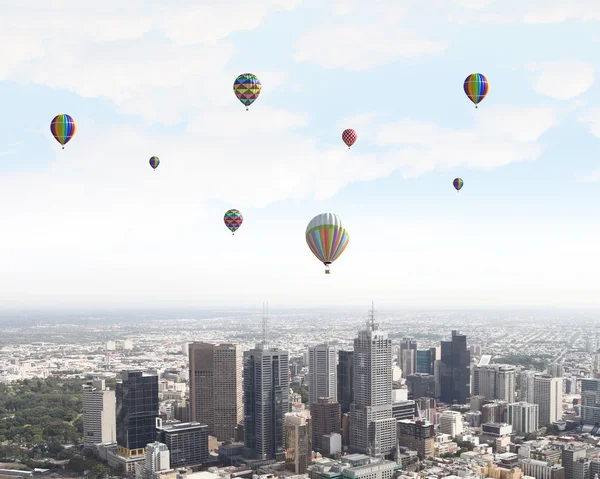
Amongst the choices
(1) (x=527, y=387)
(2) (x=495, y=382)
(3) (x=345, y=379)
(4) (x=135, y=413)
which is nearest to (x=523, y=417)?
(1) (x=527, y=387)

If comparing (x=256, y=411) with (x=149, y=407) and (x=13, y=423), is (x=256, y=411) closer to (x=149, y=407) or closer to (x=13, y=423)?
(x=149, y=407)

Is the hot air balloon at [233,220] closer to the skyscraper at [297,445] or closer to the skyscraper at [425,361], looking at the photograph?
the skyscraper at [297,445]

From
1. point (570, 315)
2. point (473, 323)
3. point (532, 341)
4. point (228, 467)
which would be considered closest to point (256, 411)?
point (228, 467)

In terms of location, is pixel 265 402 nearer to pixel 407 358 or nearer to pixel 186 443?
pixel 186 443

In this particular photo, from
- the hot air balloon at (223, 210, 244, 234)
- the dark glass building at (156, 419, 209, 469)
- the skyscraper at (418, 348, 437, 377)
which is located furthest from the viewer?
the skyscraper at (418, 348, 437, 377)

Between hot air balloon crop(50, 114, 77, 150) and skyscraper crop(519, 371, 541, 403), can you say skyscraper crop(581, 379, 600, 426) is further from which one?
hot air balloon crop(50, 114, 77, 150)

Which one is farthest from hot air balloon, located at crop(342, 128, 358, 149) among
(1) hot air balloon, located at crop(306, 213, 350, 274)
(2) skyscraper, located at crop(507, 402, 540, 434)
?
(2) skyscraper, located at crop(507, 402, 540, 434)

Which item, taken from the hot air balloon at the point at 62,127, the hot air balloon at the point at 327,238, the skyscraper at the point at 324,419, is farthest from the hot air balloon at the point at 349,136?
the skyscraper at the point at 324,419
